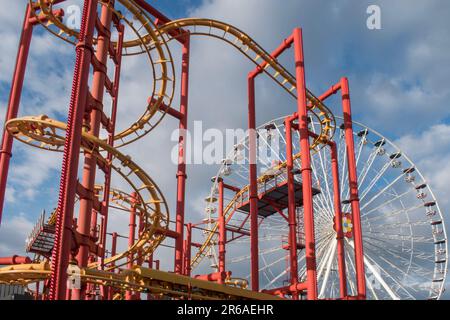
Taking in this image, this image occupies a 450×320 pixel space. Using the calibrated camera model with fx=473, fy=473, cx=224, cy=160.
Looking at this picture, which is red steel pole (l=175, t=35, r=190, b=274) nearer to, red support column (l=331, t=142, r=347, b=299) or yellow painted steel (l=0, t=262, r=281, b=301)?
yellow painted steel (l=0, t=262, r=281, b=301)

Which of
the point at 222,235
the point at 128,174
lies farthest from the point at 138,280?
the point at 222,235

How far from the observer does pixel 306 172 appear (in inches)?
591

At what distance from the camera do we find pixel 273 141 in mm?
29781

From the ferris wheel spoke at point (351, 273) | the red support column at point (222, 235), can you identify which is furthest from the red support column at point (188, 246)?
the ferris wheel spoke at point (351, 273)

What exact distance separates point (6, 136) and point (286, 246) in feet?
52.8

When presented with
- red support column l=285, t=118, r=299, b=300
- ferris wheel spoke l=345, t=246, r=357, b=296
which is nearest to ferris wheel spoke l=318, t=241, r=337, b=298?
ferris wheel spoke l=345, t=246, r=357, b=296

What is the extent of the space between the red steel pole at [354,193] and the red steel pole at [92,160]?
9.50m

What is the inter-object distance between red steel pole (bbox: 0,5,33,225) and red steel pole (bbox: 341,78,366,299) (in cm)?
1170

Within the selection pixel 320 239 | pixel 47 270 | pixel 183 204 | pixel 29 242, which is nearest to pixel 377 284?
pixel 320 239

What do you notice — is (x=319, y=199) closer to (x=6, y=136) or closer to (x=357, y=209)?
(x=357, y=209)

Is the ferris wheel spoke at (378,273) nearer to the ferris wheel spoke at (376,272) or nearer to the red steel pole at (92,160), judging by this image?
the ferris wheel spoke at (376,272)

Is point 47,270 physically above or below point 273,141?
below
